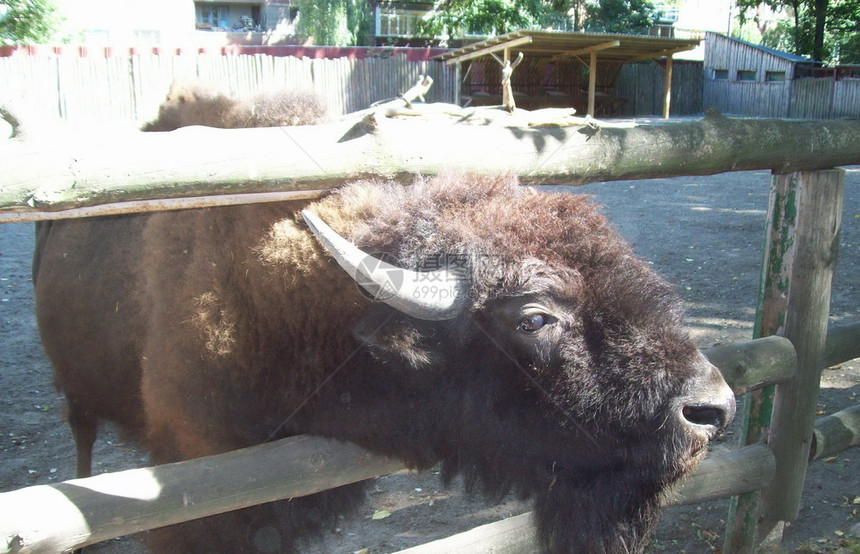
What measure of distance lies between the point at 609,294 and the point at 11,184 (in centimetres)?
161

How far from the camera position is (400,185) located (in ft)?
7.33

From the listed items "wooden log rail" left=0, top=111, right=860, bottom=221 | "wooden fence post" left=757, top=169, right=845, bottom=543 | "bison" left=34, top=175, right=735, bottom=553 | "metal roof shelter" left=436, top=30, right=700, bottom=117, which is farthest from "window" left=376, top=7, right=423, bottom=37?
"bison" left=34, top=175, right=735, bottom=553

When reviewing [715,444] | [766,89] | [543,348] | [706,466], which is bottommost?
[715,444]

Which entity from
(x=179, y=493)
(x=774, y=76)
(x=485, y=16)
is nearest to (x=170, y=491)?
(x=179, y=493)

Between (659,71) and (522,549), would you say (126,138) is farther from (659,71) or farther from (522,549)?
(659,71)

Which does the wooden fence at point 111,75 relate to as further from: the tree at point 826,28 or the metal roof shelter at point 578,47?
the tree at point 826,28

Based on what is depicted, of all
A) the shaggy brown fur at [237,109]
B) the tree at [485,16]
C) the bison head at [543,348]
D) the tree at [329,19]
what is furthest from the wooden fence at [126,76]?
the tree at [329,19]

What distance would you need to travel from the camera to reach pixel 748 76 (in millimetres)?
32375

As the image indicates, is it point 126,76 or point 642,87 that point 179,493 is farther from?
point 642,87

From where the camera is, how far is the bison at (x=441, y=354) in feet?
6.40

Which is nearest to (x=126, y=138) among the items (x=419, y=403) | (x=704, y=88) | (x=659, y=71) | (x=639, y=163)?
(x=419, y=403)

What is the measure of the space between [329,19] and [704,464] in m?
38.5

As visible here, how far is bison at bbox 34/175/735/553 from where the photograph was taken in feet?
6.40

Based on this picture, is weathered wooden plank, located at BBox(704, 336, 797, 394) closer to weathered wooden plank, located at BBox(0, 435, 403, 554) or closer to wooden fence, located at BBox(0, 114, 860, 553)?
wooden fence, located at BBox(0, 114, 860, 553)
